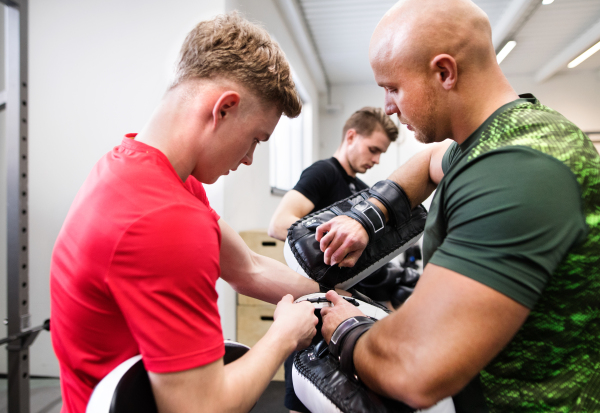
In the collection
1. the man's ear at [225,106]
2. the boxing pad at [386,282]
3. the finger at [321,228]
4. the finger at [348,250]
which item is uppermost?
the man's ear at [225,106]

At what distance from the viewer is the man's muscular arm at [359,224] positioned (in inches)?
43.8

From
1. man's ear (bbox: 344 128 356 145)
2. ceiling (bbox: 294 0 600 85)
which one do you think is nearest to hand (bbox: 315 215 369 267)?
man's ear (bbox: 344 128 356 145)

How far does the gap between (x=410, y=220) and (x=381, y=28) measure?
61 cm

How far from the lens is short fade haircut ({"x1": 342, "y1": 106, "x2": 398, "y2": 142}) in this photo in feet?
8.40

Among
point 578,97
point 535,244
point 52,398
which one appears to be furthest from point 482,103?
point 578,97

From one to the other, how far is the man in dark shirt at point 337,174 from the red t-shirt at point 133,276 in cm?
109

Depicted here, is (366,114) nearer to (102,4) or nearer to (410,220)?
(410,220)

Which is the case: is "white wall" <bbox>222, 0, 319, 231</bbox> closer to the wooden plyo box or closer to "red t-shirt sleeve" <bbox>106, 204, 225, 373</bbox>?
the wooden plyo box

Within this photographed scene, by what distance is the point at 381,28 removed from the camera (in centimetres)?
94

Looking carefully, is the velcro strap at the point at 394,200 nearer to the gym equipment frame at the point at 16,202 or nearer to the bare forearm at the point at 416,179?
the bare forearm at the point at 416,179

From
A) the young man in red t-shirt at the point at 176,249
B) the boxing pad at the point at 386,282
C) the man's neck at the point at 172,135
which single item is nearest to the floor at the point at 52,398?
the boxing pad at the point at 386,282

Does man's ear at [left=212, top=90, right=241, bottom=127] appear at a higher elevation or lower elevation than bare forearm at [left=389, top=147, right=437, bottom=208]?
higher

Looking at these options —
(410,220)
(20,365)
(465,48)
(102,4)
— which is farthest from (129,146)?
(102,4)

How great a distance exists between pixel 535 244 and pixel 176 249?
592 mm
